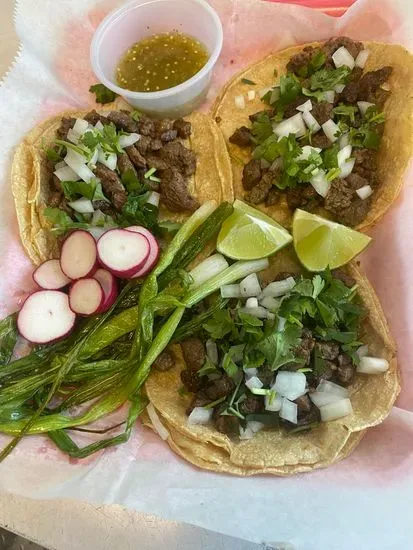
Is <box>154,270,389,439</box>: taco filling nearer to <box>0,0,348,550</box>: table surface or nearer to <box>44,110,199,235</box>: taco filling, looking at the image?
<box>0,0,348,550</box>: table surface

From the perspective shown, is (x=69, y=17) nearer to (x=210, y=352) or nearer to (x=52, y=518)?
(x=210, y=352)

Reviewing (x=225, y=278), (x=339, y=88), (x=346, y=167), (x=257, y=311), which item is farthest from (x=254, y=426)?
(x=339, y=88)

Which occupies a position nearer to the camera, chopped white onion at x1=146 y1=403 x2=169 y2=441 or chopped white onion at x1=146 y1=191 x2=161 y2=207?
chopped white onion at x1=146 y1=403 x2=169 y2=441

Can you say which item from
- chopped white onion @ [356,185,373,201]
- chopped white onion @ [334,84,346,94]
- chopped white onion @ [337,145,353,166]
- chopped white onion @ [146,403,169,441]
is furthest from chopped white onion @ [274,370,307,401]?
chopped white onion @ [334,84,346,94]

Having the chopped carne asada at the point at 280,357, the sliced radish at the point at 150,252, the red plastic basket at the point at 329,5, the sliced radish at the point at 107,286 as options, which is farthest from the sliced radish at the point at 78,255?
the red plastic basket at the point at 329,5

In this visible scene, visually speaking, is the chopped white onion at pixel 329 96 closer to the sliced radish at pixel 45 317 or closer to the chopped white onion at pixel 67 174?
the chopped white onion at pixel 67 174

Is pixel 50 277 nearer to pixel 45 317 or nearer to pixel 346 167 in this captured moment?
pixel 45 317
